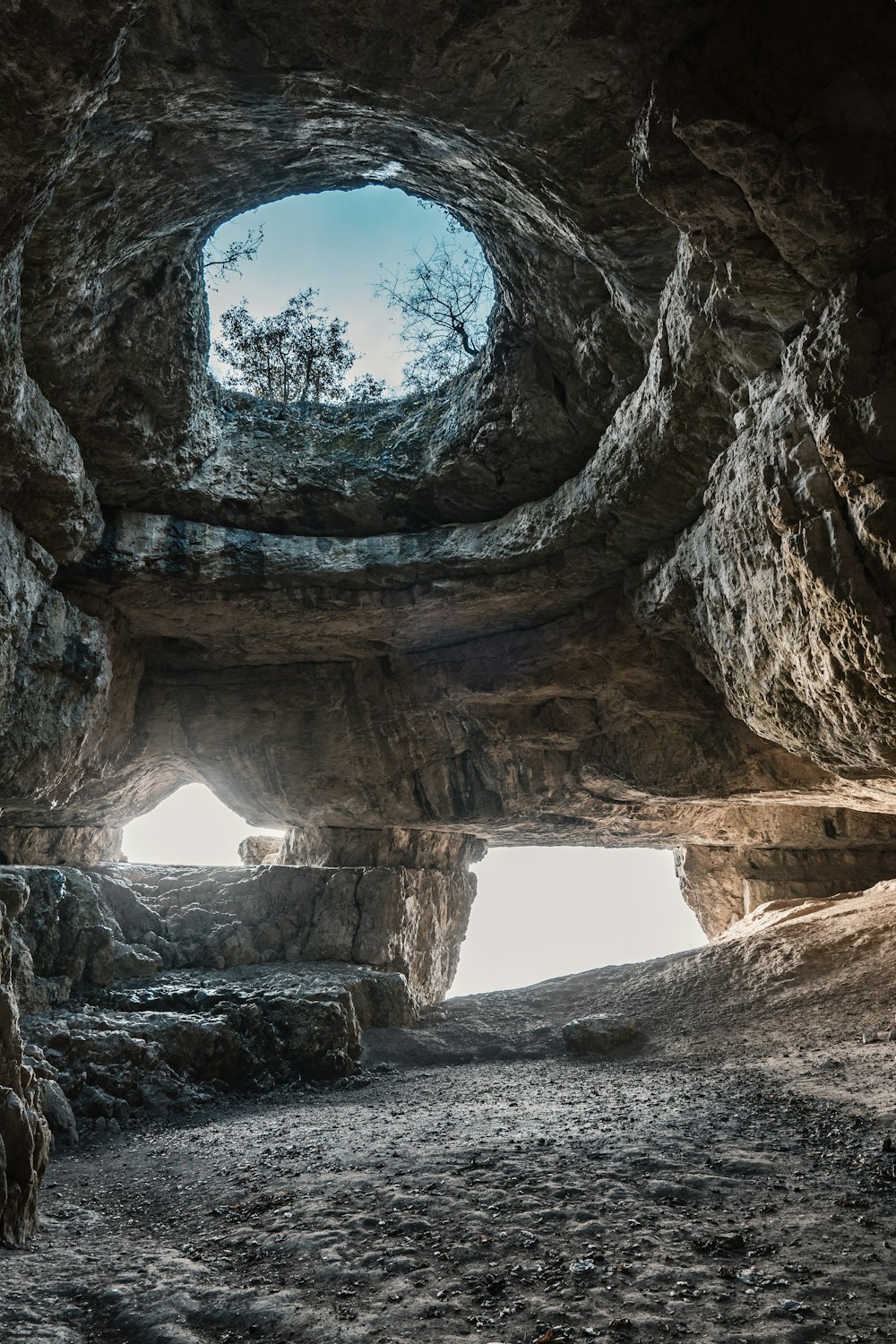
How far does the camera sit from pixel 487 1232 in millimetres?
4289

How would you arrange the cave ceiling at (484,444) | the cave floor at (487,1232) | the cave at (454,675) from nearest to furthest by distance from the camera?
the cave floor at (487,1232)
the cave at (454,675)
the cave ceiling at (484,444)

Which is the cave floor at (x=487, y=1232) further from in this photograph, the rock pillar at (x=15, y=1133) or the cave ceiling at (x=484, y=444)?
the cave ceiling at (x=484, y=444)

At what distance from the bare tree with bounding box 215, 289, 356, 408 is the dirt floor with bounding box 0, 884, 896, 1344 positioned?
32.0 ft

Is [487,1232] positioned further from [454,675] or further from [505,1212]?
[454,675]

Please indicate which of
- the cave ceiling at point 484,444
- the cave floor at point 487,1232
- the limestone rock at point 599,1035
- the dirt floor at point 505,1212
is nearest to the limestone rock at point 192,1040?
the dirt floor at point 505,1212

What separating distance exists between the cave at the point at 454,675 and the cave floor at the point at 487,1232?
37mm

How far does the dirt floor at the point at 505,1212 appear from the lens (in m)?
3.46

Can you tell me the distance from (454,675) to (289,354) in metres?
5.64

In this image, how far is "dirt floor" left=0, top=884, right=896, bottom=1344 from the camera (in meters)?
3.46

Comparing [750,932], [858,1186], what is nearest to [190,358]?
[858,1186]

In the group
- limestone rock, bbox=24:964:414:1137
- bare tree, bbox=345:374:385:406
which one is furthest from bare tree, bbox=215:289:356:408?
limestone rock, bbox=24:964:414:1137

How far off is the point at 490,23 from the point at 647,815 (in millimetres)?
11530

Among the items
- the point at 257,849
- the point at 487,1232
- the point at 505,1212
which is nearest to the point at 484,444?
the point at 505,1212

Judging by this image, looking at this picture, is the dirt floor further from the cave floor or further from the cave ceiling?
the cave ceiling
